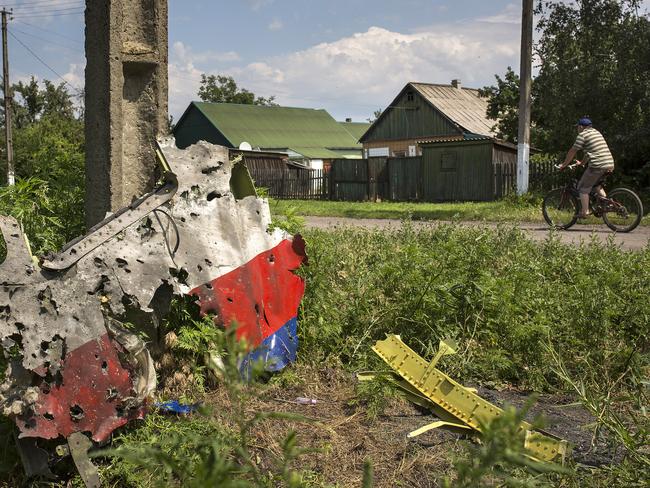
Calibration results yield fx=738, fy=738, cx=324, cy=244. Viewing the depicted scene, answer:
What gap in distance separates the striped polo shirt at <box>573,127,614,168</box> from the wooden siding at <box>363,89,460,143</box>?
34.9 m

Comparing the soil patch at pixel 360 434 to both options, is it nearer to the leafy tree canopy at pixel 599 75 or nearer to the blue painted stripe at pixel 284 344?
the blue painted stripe at pixel 284 344

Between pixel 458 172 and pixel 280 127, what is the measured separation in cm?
3464

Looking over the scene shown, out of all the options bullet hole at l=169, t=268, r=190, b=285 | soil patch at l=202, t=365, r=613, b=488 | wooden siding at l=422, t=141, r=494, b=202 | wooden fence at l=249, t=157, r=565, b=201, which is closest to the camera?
soil patch at l=202, t=365, r=613, b=488

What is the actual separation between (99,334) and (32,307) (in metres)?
0.32

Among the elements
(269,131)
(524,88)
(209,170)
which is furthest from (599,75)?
(269,131)

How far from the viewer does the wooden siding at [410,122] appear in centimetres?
4766

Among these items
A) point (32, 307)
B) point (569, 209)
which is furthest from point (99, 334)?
point (569, 209)

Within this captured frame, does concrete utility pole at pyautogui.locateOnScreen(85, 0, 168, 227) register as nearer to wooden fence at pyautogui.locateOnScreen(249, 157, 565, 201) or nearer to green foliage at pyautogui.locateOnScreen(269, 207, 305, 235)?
green foliage at pyautogui.locateOnScreen(269, 207, 305, 235)

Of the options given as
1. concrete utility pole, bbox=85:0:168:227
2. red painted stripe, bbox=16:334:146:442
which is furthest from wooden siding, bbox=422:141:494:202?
red painted stripe, bbox=16:334:146:442

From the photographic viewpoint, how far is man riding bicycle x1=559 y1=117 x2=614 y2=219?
1209 centimetres

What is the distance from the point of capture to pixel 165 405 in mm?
3760

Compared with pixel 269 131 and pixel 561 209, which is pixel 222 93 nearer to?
pixel 269 131

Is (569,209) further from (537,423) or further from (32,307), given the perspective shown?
(537,423)

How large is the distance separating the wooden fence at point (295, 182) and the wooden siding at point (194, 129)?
20373 millimetres
